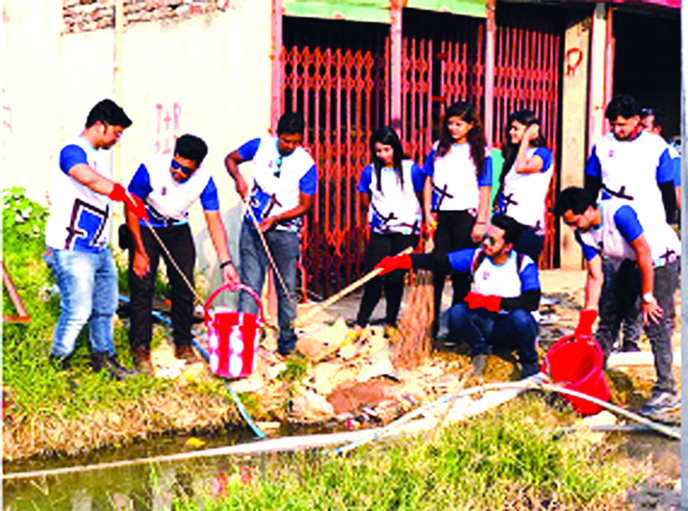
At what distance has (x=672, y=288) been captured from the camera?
6117 mm

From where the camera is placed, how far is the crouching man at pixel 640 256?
19.2 feet

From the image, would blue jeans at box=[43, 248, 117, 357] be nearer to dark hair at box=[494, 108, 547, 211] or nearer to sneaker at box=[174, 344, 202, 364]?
sneaker at box=[174, 344, 202, 364]

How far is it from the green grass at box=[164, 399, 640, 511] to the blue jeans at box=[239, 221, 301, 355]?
6.89 feet

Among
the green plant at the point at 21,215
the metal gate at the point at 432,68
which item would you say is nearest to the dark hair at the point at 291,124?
the metal gate at the point at 432,68

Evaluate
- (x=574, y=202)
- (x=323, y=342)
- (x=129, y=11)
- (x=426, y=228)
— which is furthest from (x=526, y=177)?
(x=129, y=11)

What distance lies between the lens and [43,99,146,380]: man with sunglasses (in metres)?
5.95

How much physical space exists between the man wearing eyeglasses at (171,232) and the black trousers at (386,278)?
41.8 inches

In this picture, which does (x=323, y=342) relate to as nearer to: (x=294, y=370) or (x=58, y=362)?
(x=294, y=370)

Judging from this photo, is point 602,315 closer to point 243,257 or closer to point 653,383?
point 653,383

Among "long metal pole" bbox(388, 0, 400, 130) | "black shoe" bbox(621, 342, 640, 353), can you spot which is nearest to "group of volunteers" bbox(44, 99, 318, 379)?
"long metal pole" bbox(388, 0, 400, 130)

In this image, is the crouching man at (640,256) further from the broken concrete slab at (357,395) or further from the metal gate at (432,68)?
the metal gate at (432,68)

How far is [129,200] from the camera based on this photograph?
6012 millimetres

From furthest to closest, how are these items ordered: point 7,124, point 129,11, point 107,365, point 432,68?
point 7,124, point 432,68, point 129,11, point 107,365

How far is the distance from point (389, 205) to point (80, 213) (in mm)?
2125
